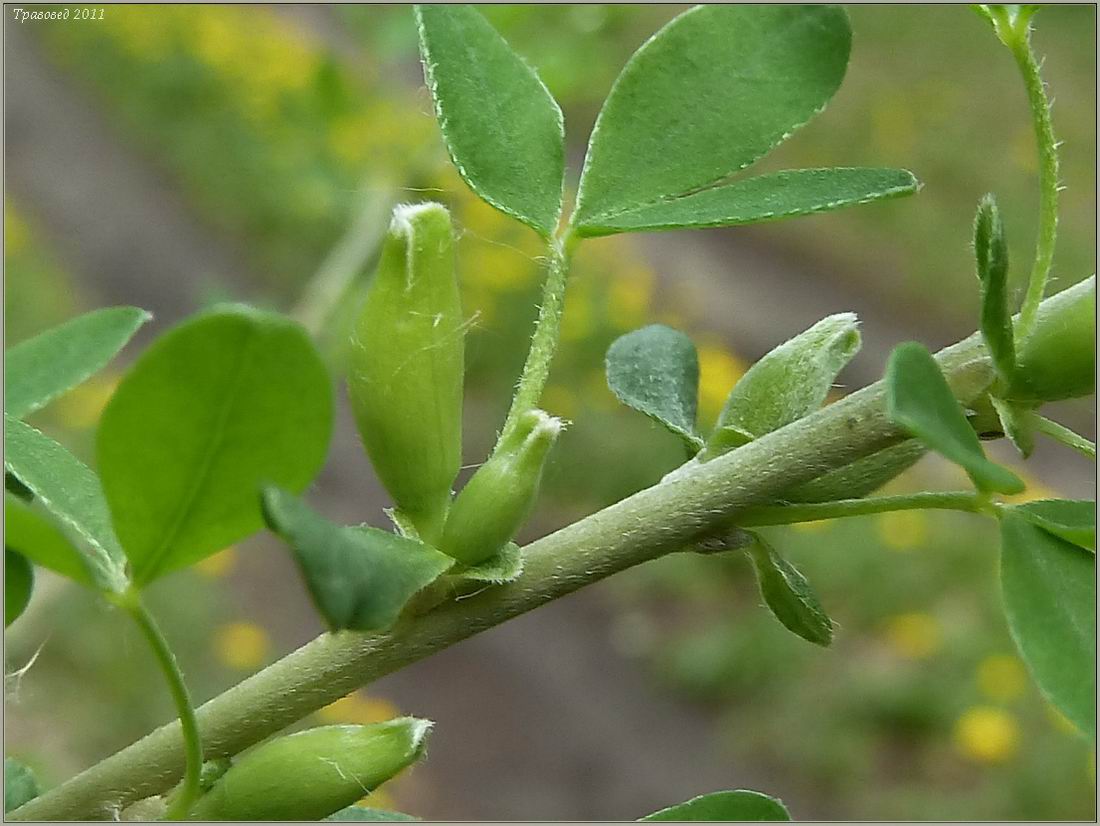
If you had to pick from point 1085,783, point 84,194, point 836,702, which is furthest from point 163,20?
point 1085,783

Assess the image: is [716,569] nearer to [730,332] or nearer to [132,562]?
[730,332]

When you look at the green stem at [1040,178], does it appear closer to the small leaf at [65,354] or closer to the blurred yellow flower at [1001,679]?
the small leaf at [65,354]

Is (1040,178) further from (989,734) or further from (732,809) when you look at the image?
(989,734)

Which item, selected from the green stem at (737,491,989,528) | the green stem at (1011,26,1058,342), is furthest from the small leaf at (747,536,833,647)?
the green stem at (1011,26,1058,342)

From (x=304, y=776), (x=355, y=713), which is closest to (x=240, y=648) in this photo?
(x=355, y=713)

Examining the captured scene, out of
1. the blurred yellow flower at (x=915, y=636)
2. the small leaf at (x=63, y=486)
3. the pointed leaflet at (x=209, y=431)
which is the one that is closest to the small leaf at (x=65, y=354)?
the small leaf at (x=63, y=486)
